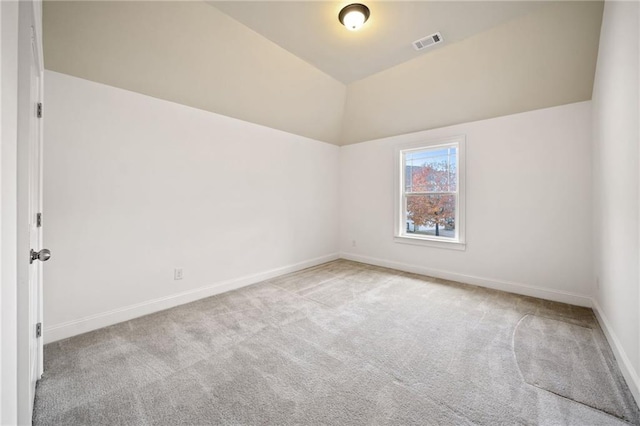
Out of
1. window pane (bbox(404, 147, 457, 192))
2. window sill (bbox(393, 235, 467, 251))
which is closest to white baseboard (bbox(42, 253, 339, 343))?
window sill (bbox(393, 235, 467, 251))

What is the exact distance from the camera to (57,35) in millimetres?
2137

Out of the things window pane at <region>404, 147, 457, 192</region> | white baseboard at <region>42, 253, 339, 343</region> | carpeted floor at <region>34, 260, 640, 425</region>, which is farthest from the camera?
window pane at <region>404, 147, 457, 192</region>

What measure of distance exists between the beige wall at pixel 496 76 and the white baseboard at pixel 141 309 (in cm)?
313

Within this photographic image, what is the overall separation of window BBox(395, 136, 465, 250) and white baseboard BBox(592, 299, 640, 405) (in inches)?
63.6

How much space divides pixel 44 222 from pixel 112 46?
162 cm

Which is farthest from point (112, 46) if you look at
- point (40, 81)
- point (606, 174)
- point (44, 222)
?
point (606, 174)

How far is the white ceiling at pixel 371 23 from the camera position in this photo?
7.94ft

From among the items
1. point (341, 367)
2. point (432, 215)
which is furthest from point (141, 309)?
point (432, 215)

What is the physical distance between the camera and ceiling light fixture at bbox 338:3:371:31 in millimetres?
2379

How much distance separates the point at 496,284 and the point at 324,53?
146 inches

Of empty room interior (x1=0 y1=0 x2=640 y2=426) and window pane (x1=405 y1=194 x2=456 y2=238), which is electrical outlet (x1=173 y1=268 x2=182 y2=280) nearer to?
empty room interior (x1=0 y1=0 x2=640 y2=426)

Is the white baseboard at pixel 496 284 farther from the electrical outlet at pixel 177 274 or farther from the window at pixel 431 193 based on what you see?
the electrical outlet at pixel 177 274

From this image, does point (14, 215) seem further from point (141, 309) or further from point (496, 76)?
point (496, 76)

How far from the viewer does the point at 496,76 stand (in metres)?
3.15
